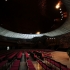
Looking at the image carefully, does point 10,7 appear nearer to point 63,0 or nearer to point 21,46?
point 63,0

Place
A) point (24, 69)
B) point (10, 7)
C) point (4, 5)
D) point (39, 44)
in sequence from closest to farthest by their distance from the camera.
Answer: point (24, 69), point (4, 5), point (10, 7), point (39, 44)

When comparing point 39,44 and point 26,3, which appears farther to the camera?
point 39,44

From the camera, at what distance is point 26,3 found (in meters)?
14.1

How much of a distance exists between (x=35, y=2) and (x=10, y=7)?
3134mm

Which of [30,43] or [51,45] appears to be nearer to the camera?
[51,45]

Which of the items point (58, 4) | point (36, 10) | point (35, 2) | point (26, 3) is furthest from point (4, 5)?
point (58, 4)

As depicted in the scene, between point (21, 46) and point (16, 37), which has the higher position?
point (16, 37)

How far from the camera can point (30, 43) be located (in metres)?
48.2

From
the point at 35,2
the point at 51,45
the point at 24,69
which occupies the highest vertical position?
the point at 35,2

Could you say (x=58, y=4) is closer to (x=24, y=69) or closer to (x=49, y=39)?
(x=24, y=69)

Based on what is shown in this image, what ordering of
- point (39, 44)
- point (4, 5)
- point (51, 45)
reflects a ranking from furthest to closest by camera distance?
point (39, 44), point (51, 45), point (4, 5)

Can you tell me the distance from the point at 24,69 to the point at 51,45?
1355 inches

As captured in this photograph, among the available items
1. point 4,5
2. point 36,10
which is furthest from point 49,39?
point 4,5

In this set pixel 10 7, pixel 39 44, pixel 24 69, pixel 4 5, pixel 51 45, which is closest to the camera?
pixel 24 69
